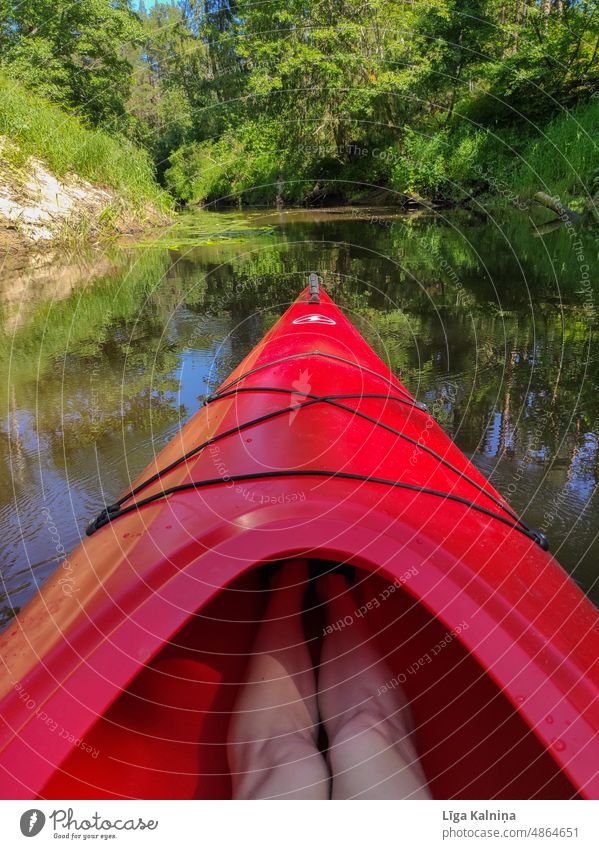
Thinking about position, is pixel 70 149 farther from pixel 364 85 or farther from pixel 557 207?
pixel 557 207

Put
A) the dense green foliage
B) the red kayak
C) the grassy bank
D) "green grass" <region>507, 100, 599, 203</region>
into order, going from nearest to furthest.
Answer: the red kayak → "green grass" <region>507, 100, 599, 203</region> → the dense green foliage → the grassy bank

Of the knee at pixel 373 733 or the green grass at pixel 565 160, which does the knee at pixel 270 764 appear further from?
the green grass at pixel 565 160

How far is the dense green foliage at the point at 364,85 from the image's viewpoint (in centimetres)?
995

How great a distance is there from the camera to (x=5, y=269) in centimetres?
880

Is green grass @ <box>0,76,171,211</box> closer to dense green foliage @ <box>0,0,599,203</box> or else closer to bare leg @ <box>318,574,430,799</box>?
dense green foliage @ <box>0,0,599,203</box>

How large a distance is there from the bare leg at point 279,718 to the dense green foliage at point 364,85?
330 inches

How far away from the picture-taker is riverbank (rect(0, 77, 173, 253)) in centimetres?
952

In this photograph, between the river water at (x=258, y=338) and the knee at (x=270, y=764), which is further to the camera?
the river water at (x=258, y=338)

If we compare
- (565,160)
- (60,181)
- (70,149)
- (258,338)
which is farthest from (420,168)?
(258,338)

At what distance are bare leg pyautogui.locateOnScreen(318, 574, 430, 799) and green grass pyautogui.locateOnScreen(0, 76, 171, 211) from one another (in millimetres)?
10781

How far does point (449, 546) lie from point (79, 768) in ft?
2.63

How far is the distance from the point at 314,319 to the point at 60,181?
30.9 feet

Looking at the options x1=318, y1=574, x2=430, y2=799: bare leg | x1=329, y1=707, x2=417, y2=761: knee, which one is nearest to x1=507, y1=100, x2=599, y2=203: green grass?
x1=318, y1=574, x2=430, y2=799: bare leg

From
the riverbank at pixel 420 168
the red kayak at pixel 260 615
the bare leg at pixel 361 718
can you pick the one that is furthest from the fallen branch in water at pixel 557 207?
the bare leg at pixel 361 718
